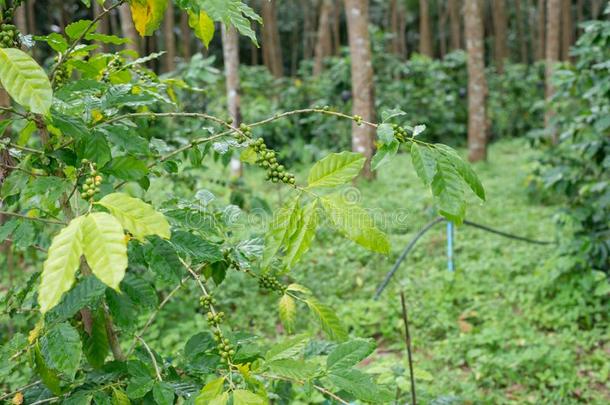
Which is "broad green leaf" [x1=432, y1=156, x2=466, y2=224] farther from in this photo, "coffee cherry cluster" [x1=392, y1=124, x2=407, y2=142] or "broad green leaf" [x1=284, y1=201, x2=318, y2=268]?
"broad green leaf" [x1=284, y1=201, x2=318, y2=268]

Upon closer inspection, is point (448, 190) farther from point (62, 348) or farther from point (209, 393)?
point (62, 348)

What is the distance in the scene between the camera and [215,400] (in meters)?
1.02

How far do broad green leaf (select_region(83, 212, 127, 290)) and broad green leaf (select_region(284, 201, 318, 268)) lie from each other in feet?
1.08

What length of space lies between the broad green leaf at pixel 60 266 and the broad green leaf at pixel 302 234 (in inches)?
14.6

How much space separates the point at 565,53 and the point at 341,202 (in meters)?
13.8

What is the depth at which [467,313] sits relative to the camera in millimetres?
3979

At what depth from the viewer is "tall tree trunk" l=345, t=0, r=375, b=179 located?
258 inches

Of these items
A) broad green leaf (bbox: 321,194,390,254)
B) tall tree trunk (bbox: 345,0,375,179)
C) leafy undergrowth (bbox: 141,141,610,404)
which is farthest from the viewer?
tall tree trunk (bbox: 345,0,375,179)

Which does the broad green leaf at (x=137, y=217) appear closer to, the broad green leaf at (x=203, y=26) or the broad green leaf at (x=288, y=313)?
the broad green leaf at (x=203, y=26)

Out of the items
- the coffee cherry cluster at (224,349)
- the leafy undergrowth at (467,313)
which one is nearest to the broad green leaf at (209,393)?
the coffee cherry cluster at (224,349)

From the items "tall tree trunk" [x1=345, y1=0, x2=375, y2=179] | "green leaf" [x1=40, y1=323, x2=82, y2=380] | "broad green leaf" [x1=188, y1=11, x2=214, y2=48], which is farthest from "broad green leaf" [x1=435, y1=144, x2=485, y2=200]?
"tall tree trunk" [x1=345, y1=0, x2=375, y2=179]

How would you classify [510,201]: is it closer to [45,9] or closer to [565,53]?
[565,53]

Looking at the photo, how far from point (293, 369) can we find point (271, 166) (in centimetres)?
41

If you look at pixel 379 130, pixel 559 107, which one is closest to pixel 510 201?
pixel 559 107
